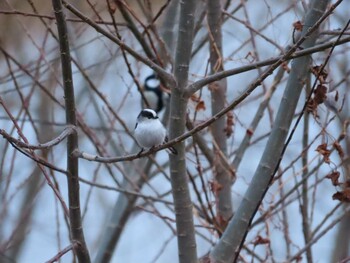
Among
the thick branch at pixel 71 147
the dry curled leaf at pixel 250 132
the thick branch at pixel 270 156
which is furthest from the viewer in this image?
the dry curled leaf at pixel 250 132

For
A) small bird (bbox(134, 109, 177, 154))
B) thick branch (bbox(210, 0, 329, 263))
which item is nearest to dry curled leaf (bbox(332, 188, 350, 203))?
thick branch (bbox(210, 0, 329, 263))

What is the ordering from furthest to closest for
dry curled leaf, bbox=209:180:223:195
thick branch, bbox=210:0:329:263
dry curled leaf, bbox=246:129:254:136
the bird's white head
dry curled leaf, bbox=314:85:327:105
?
1. dry curled leaf, bbox=246:129:254:136
2. dry curled leaf, bbox=209:180:223:195
3. the bird's white head
4. thick branch, bbox=210:0:329:263
5. dry curled leaf, bbox=314:85:327:105

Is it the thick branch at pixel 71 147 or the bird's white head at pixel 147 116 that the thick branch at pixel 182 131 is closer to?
the bird's white head at pixel 147 116

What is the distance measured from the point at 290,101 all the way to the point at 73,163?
2.29ft

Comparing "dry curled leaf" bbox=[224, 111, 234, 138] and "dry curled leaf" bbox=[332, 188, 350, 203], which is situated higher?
"dry curled leaf" bbox=[224, 111, 234, 138]

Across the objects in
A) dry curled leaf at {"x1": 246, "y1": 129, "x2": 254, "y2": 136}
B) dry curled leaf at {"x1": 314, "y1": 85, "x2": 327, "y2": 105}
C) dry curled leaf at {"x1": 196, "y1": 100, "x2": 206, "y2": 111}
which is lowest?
dry curled leaf at {"x1": 314, "y1": 85, "x2": 327, "y2": 105}

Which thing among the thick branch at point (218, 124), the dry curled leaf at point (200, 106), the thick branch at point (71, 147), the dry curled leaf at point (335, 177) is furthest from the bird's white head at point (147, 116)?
the dry curled leaf at point (335, 177)

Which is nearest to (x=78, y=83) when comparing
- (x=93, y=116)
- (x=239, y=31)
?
(x=93, y=116)

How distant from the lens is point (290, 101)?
209 centimetres

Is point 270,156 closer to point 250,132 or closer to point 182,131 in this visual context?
point 182,131

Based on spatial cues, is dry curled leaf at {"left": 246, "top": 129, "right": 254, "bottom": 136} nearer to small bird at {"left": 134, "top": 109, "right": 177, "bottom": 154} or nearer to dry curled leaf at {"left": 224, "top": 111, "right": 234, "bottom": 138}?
dry curled leaf at {"left": 224, "top": 111, "right": 234, "bottom": 138}

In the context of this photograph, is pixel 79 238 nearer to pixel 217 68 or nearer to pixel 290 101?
pixel 290 101

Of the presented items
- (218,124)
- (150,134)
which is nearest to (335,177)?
(150,134)

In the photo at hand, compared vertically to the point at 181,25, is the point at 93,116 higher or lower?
higher
